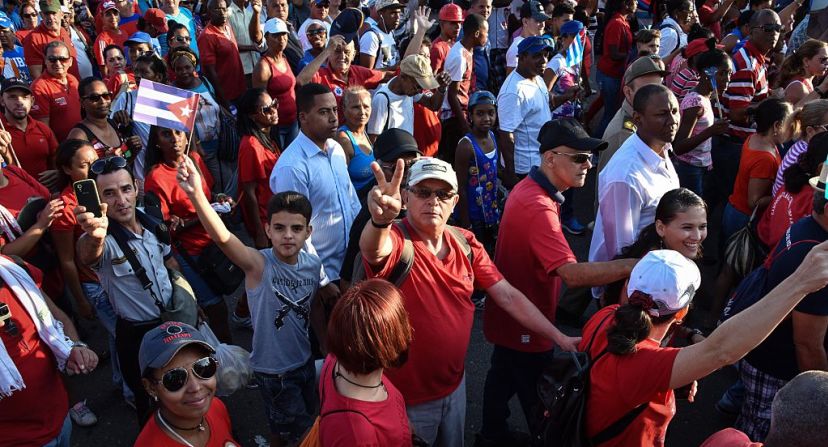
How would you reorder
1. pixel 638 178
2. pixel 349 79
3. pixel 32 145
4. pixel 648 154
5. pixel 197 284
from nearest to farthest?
pixel 638 178, pixel 648 154, pixel 197 284, pixel 32 145, pixel 349 79

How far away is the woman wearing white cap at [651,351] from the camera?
7.32ft

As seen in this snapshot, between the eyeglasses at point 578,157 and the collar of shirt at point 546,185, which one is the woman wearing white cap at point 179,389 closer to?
the collar of shirt at point 546,185

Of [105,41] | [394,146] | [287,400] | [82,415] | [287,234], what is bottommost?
[82,415]

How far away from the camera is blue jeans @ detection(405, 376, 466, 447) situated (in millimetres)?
3133

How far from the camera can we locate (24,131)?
542 centimetres

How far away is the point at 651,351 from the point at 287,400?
204cm

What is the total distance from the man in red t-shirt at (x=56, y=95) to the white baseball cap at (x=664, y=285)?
5.66 meters

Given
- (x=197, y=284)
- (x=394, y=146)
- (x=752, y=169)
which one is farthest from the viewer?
(x=752, y=169)

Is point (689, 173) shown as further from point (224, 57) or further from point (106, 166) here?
point (224, 57)

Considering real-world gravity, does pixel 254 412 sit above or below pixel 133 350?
below

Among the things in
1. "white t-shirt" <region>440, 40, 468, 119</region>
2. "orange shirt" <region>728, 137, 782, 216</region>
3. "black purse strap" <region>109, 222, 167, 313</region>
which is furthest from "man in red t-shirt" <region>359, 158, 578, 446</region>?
"white t-shirt" <region>440, 40, 468, 119</region>

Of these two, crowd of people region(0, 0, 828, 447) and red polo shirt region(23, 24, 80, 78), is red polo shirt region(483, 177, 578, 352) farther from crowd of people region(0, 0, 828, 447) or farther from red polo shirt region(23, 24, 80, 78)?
red polo shirt region(23, 24, 80, 78)

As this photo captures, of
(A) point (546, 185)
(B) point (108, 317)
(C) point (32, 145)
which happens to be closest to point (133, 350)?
(B) point (108, 317)

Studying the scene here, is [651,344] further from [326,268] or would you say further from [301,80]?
[301,80]
